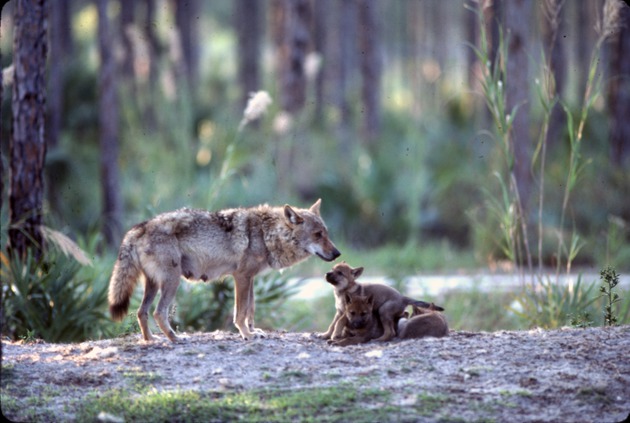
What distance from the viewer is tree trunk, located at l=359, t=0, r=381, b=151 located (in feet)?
87.9

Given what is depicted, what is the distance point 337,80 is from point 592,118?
15.4 metres

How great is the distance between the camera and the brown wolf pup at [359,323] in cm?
795

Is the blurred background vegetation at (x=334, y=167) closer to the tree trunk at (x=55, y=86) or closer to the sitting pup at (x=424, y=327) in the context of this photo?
the tree trunk at (x=55, y=86)

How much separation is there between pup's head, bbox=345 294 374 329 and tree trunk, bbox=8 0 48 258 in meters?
3.95

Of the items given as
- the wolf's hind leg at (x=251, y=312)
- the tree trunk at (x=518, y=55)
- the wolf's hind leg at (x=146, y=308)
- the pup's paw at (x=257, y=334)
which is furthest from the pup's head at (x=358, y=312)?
the tree trunk at (x=518, y=55)

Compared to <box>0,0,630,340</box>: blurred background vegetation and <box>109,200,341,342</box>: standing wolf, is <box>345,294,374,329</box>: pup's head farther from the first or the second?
<box>0,0,630,340</box>: blurred background vegetation

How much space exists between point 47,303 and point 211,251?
259cm

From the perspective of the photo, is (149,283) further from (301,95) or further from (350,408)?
(301,95)

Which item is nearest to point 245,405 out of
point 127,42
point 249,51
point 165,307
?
point 165,307

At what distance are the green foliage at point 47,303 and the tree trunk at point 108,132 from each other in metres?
A: 6.06

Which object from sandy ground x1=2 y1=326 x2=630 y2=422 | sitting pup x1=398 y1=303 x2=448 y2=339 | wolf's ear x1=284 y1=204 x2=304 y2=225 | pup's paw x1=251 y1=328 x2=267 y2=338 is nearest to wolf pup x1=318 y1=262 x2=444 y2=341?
Result: sitting pup x1=398 y1=303 x2=448 y2=339

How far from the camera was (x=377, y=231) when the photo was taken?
64.0 ft

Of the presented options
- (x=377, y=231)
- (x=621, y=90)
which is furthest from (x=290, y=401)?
(x=621, y=90)

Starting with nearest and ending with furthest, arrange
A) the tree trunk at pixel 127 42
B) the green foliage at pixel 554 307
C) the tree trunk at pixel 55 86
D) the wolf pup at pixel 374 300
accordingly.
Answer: the wolf pup at pixel 374 300 < the green foliage at pixel 554 307 < the tree trunk at pixel 55 86 < the tree trunk at pixel 127 42
